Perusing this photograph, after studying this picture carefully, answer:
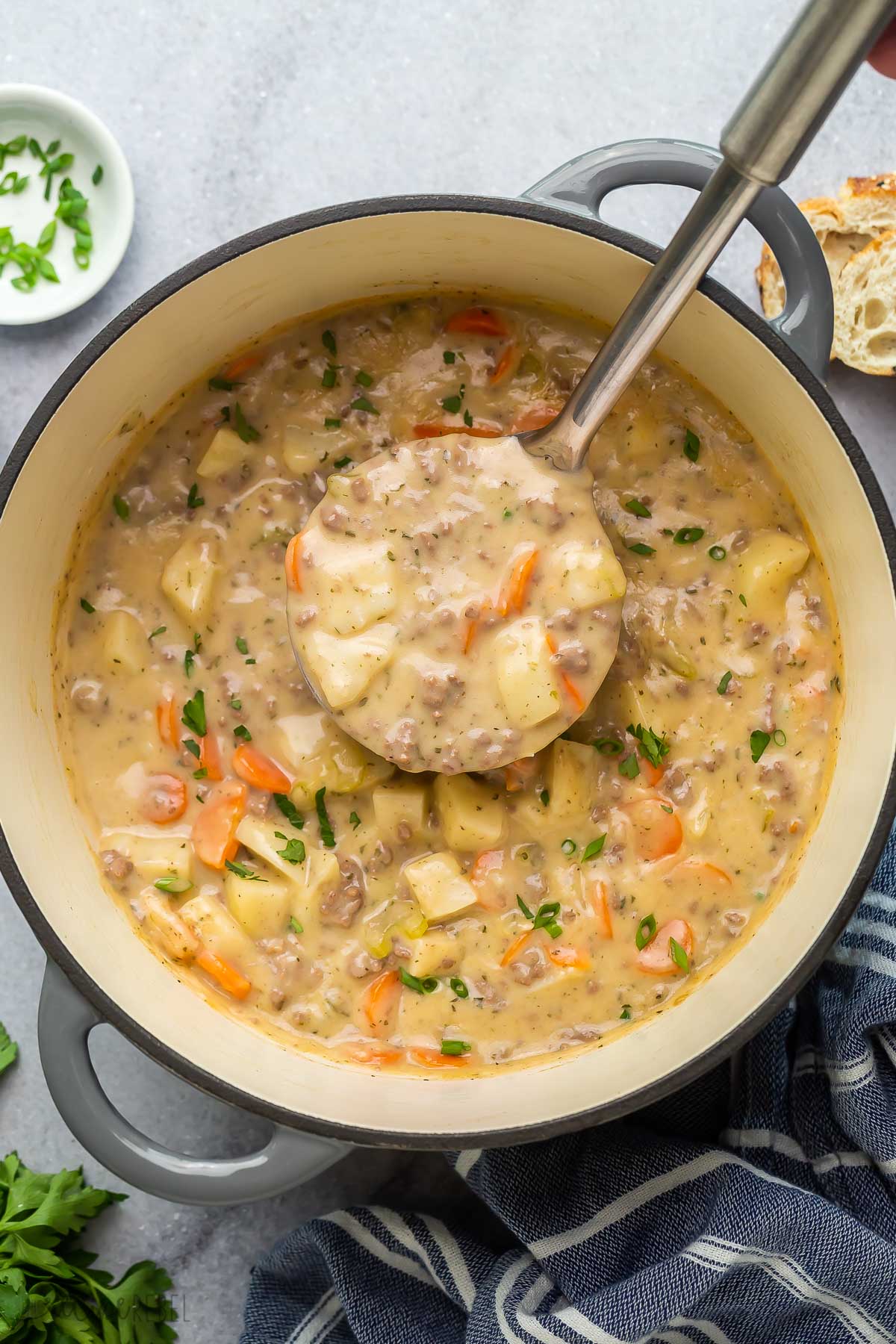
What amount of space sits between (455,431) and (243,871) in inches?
39.4

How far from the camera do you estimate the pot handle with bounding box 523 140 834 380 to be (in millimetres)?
2182

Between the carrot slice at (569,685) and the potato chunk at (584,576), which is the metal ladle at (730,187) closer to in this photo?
the carrot slice at (569,685)

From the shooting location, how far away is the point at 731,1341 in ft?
8.62

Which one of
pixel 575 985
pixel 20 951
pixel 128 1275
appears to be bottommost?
pixel 128 1275

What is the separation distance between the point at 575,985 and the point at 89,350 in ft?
5.06

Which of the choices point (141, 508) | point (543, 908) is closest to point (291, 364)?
point (141, 508)

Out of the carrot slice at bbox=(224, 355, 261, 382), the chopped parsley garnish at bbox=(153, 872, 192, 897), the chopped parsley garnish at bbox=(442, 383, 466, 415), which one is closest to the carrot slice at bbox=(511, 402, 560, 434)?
the chopped parsley garnish at bbox=(442, 383, 466, 415)

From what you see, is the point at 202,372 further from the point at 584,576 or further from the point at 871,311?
the point at 871,311

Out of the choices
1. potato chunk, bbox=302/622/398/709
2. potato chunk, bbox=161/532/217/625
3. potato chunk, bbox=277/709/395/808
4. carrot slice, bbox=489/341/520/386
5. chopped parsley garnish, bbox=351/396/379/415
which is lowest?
potato chunk, bbox=277/709/395/808

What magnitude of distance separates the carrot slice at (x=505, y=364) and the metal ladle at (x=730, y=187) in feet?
0.74

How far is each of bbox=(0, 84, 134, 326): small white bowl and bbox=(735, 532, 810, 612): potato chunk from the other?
1533mm

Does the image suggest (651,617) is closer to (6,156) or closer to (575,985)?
(575,985)

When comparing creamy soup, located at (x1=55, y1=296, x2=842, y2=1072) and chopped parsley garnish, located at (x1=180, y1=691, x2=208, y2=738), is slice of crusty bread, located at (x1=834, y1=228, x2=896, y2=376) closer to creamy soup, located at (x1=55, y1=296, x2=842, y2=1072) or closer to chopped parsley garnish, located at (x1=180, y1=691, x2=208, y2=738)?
creamy soup, located at (x1=55, y1=296, x2=842, y2=1072)

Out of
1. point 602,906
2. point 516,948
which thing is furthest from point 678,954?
point 516,948
